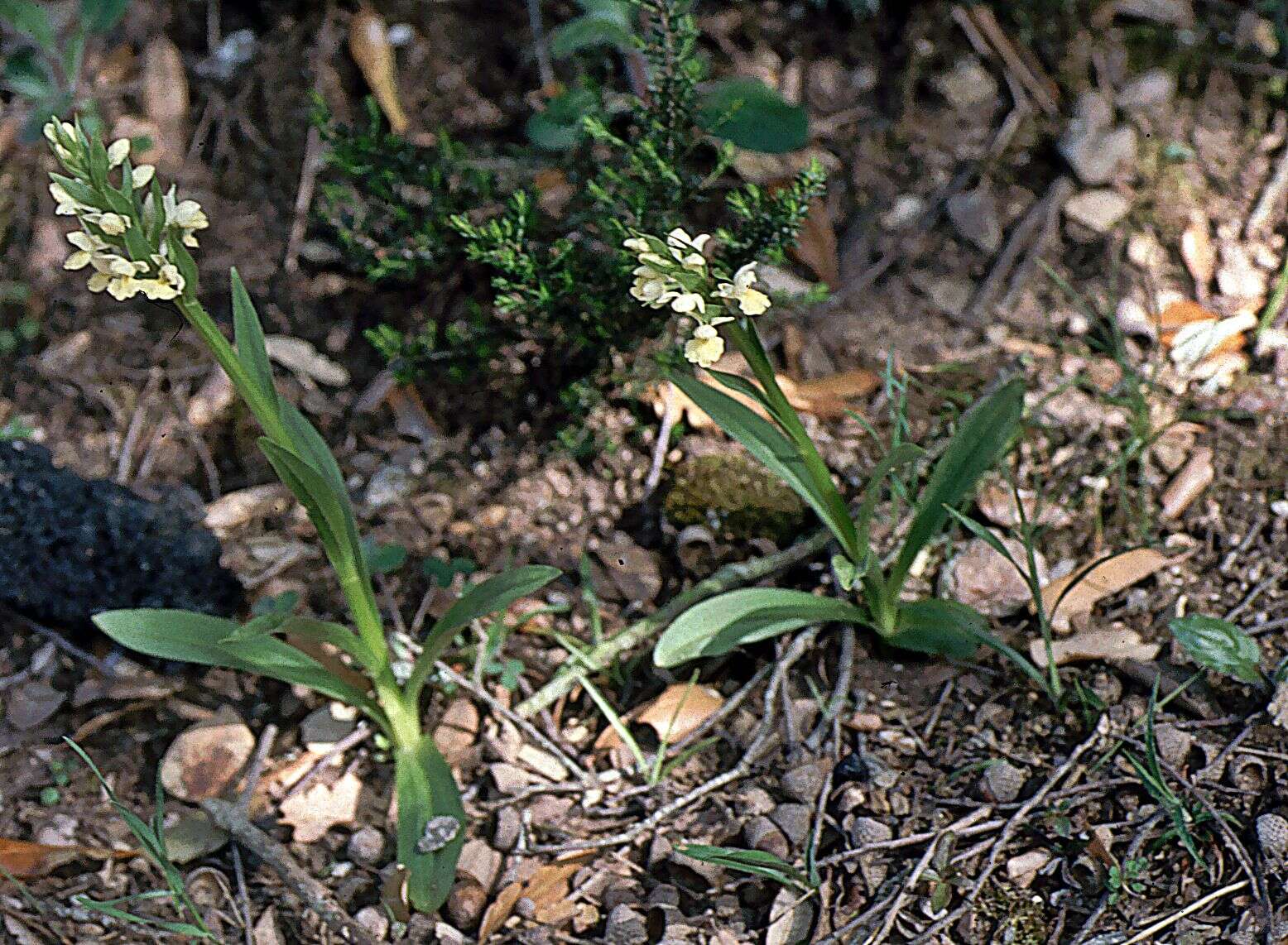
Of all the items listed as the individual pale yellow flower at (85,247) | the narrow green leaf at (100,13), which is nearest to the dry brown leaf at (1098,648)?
the individual pale yellow flower at (85,247)


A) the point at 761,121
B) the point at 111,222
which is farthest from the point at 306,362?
the point at 111,222

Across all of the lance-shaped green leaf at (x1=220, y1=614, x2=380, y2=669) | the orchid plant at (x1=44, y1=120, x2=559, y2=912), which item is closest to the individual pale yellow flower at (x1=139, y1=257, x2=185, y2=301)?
the orchid plant at (x1=44, y1=120, x2=559, y2=912)

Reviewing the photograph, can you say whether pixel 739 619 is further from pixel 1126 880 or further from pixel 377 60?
pixel 377 60

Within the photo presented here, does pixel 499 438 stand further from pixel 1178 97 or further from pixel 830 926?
pixel 1178 97

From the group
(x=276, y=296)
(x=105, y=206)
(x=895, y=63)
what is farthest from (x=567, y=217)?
(x=105, y=206)

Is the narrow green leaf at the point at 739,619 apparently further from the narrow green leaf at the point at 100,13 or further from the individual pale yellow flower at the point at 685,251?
the narrow green leaf at the point at 100,13
